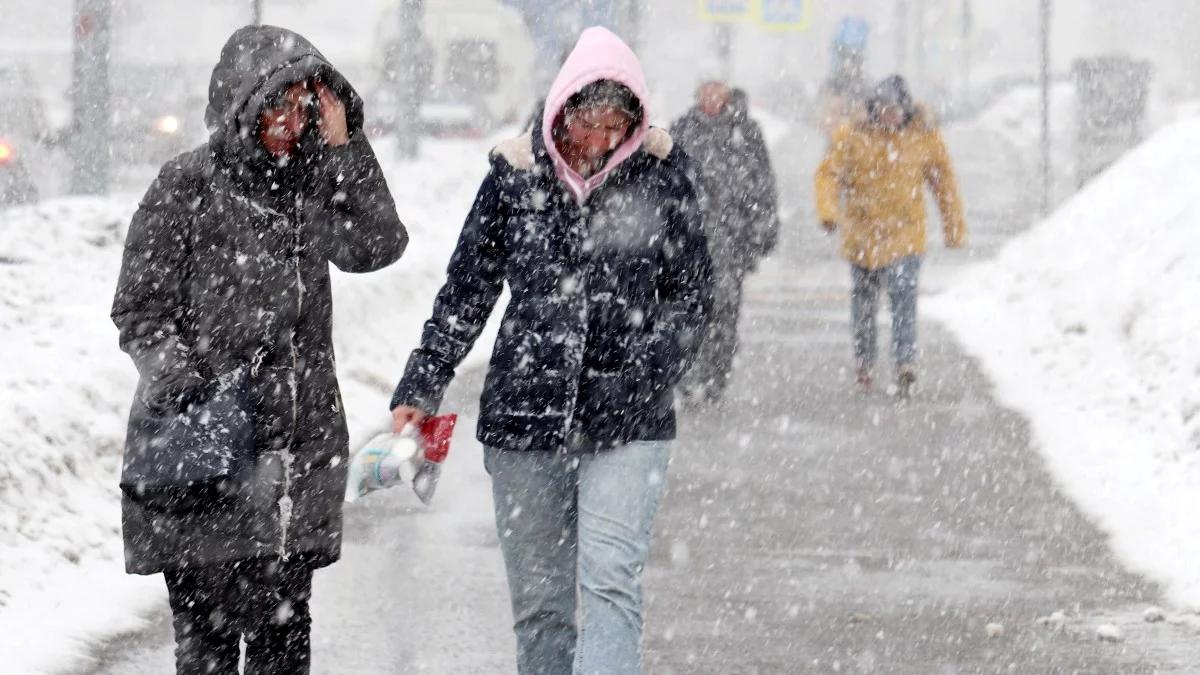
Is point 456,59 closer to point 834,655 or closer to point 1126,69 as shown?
point 1126,69

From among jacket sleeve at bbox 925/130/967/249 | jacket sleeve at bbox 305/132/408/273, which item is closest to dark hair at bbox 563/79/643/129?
jacket sleeve at bbox 305/132/408/273

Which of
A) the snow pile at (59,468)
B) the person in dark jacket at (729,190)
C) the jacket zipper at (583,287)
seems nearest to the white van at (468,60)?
the person in dark jacket at (729,190)

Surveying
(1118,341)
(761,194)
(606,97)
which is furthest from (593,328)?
(1118,341)

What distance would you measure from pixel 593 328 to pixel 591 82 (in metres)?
0.55

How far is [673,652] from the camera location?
6055 millimetres

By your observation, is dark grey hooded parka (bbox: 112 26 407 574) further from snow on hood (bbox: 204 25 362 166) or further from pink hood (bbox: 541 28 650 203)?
pink hood (bbox: 541 28 650 203)

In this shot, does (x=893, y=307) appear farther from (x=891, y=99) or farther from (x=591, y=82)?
(x=591, y=82)

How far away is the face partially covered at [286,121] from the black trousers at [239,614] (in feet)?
3.06

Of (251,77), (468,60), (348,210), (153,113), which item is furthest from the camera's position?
(468,60)

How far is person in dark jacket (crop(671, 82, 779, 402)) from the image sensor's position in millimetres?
10867

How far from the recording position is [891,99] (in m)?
11.3

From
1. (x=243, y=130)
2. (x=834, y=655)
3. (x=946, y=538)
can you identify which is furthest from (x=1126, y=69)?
(x=243, y=130)

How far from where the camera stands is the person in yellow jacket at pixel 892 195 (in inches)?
447

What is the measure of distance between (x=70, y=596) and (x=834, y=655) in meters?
2.40
